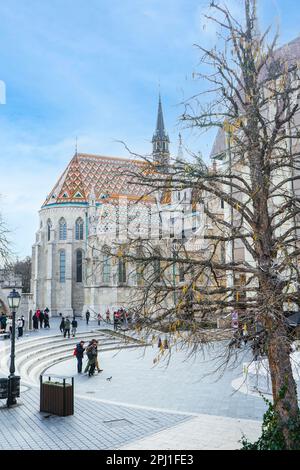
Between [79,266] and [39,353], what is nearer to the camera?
[39,353]

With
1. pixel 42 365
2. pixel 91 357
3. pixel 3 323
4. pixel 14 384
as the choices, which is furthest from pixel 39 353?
pixel 14 384

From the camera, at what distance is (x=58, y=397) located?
1040 centimetres

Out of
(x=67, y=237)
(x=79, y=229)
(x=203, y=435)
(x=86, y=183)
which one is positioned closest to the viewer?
(x=203, y=435)

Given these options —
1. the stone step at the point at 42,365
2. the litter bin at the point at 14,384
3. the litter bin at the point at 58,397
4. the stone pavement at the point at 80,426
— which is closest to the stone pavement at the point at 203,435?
the stone pavement at the point at 80,426

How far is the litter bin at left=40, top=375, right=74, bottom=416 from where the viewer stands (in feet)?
33.9

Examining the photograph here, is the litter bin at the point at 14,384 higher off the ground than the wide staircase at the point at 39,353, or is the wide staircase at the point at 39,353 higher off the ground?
the litter bin at the point at 14,384

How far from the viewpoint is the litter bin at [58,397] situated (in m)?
10.3

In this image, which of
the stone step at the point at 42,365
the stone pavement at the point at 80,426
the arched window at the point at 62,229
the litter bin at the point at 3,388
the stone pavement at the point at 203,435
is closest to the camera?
the stone pavement at the point at 203,435

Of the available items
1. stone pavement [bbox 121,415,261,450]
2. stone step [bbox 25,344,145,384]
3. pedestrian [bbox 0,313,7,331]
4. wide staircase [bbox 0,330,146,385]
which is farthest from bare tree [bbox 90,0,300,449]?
pedestrian [bbox 0,313,7,331]

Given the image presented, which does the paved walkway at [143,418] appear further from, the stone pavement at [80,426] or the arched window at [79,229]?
the arched window at [79,229]

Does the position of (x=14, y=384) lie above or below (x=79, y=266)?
below

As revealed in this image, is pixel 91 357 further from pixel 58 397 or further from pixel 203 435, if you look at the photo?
pixel 203 435
